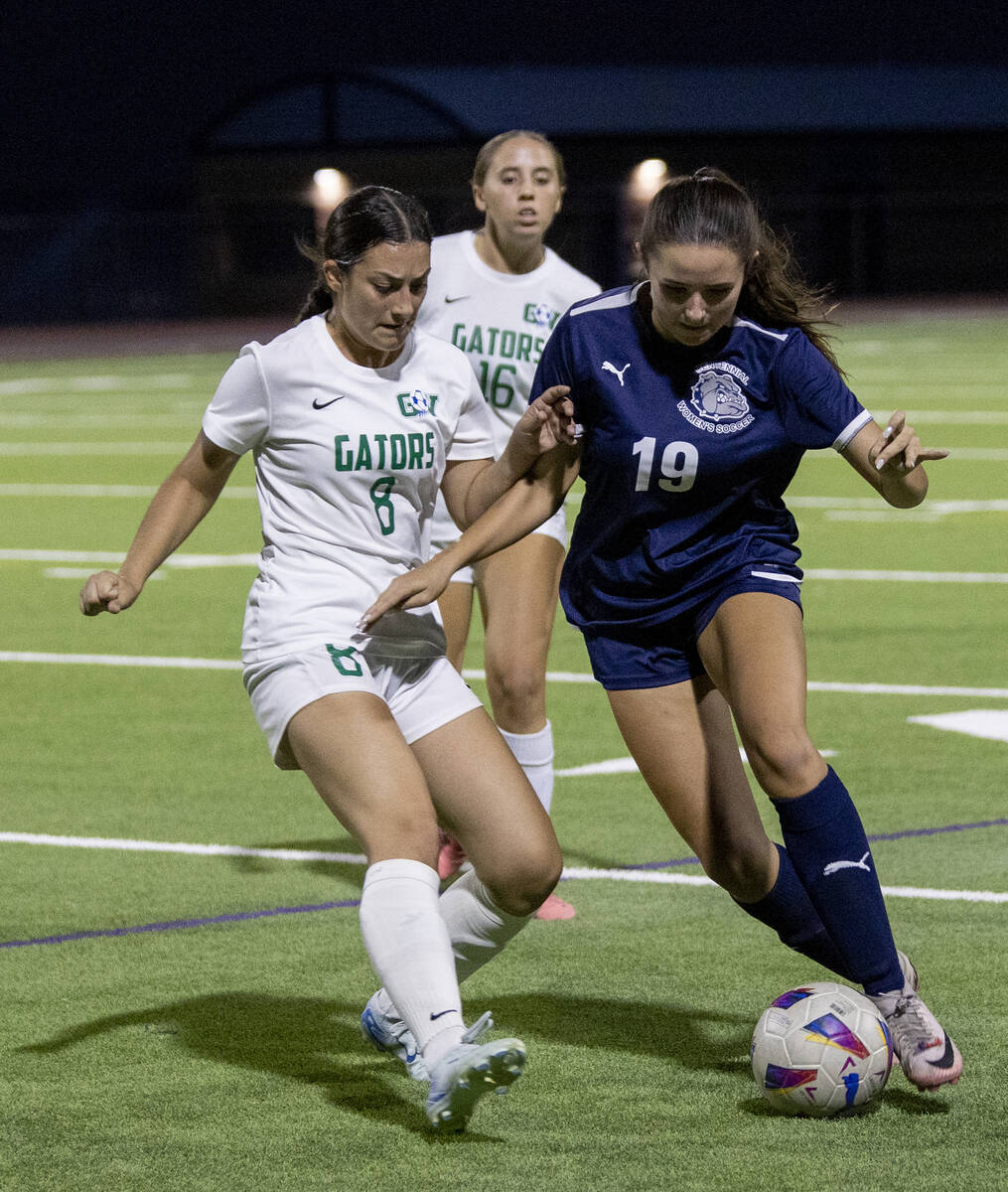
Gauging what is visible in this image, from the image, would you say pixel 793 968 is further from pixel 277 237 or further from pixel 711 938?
pixel 277 237

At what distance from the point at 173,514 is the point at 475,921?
4.02 ft

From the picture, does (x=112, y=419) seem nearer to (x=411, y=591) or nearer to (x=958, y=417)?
(x=958, y=417)

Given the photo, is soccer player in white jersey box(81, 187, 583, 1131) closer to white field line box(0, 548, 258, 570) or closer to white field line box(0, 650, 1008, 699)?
white field line box(0, 650, 1008, 699)

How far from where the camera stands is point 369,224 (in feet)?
17.5

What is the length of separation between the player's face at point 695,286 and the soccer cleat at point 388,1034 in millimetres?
1761

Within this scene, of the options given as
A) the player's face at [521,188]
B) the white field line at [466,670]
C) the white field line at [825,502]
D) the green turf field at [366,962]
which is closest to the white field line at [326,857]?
the green turf field at [366,962]

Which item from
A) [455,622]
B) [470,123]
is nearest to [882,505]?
[455,622]

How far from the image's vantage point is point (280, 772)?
9.27m

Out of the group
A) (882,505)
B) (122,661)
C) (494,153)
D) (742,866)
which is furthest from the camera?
(882,505)

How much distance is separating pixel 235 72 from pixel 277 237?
18.0 ft

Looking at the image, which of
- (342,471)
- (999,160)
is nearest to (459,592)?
(342,471)

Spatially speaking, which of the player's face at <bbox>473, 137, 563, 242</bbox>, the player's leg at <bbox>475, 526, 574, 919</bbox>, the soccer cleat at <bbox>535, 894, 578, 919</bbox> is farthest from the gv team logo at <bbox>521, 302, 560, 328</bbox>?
the soccer cleat at <bbox>535, 894, 578, 919</bbox>

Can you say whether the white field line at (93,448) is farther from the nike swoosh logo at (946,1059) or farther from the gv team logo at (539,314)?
the nike swoosh logo at (946,1059)

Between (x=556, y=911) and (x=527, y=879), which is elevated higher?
(x=527, y=879)
